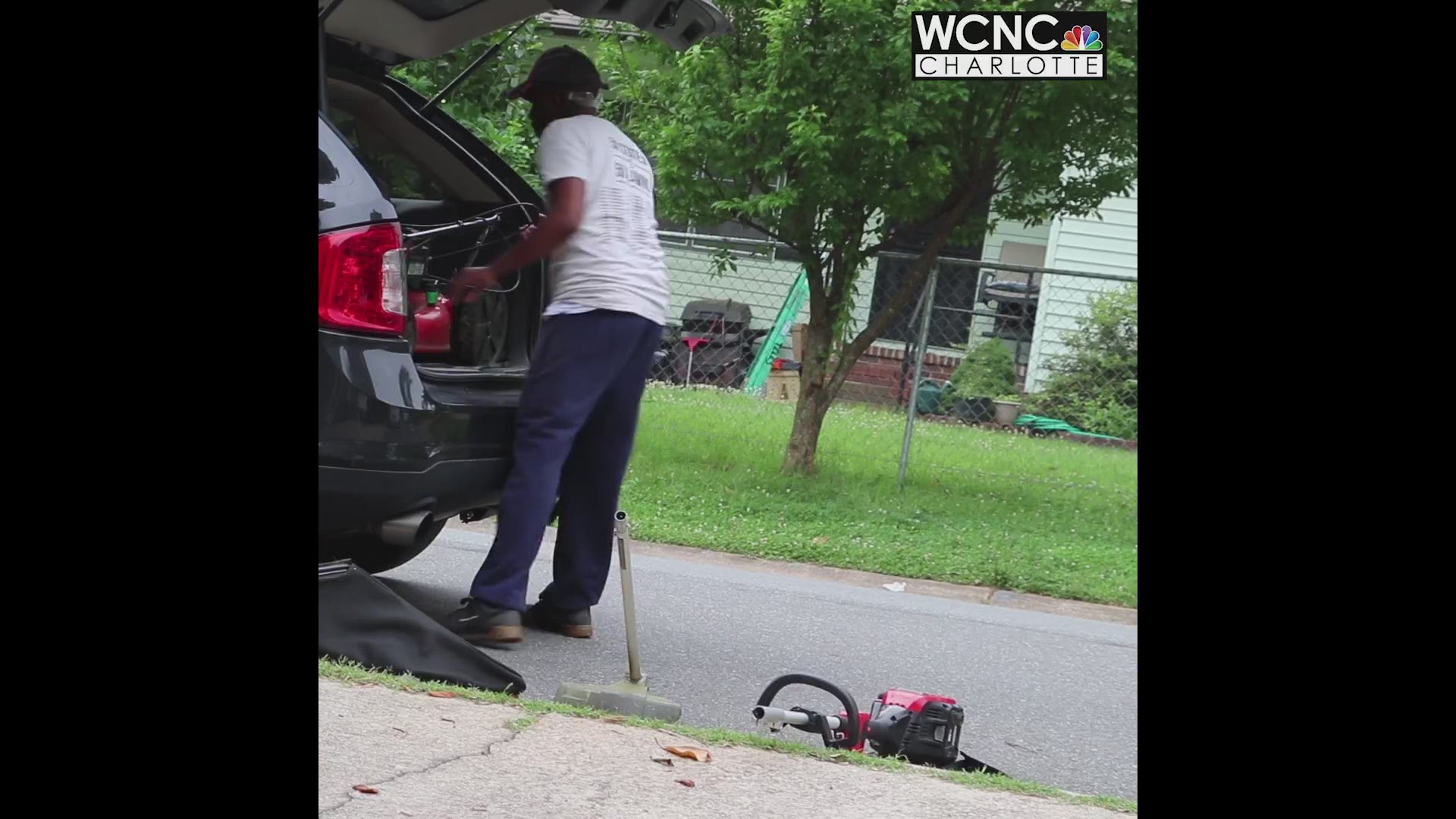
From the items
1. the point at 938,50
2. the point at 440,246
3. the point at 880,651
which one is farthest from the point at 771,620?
the point at 938,50

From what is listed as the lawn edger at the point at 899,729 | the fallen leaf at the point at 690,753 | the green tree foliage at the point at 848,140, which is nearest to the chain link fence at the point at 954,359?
the green tree foliage at the point at 848,140

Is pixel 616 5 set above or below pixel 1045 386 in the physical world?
above

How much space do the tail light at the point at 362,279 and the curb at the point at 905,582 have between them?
12.0 feet

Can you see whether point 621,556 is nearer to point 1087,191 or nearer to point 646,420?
point 1087,191

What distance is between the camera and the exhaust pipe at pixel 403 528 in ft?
14.3

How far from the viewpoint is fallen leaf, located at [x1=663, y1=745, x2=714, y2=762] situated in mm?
3506

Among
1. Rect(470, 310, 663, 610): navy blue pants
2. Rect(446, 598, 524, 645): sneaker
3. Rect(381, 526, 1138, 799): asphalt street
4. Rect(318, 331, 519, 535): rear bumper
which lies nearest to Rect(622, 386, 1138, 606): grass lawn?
Rect(381, 526, 1138, 799): asphalt street

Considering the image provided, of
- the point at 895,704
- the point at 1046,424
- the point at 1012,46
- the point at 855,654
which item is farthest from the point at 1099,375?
the point at 895,704

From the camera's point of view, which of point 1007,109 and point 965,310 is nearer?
point 1007,109

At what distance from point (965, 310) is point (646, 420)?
2.48 metres

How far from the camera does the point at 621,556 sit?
4098 millimetres

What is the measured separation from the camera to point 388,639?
4.22 metres

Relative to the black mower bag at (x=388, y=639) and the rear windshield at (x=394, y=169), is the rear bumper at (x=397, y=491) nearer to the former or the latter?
the black mower bag at (x=388, y=639)
